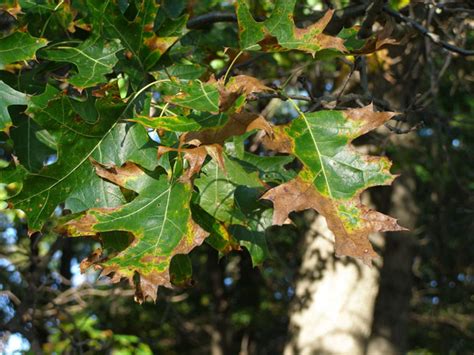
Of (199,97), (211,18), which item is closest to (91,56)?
(199,97)

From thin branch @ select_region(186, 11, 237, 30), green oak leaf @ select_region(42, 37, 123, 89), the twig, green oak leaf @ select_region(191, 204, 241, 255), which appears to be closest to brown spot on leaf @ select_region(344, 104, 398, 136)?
green oak leaf @ select_region(191, 204, 241, 255)

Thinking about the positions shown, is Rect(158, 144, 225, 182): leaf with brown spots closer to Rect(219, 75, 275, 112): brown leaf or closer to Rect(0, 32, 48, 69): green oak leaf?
Rect(219, 75, 275, 112): brown leaf

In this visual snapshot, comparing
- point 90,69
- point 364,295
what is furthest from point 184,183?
point 364,295

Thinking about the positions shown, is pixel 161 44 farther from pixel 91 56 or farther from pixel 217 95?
pixel 217 95

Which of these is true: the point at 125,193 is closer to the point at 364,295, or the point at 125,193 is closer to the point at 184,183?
the point at 184,183

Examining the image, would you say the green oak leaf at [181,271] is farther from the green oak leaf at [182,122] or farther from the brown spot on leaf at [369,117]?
the brown spot on leaf at [369,117]
